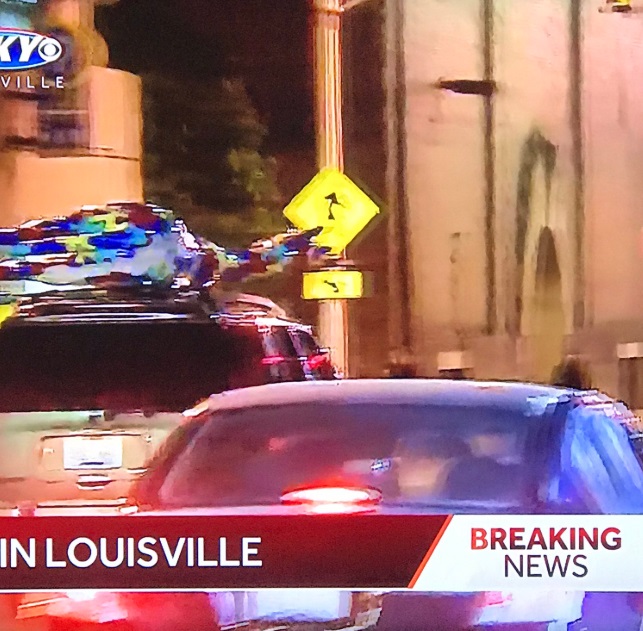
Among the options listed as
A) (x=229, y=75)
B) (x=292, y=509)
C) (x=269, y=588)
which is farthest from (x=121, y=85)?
(x=269, y=588)

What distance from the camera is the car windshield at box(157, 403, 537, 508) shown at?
2158 millimetres

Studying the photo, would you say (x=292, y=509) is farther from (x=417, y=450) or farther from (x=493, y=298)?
(x=493, y=298)

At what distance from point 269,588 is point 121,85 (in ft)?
3.80

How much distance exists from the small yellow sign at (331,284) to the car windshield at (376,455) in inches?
9.6

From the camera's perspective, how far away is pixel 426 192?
7.30 ft

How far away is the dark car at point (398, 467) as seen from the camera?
7.09 feet

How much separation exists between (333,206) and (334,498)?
642 mm

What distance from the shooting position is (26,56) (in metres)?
2.21

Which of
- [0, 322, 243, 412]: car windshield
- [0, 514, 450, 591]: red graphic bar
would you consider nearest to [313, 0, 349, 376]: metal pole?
[0, 322, 243, 412]: car windshield

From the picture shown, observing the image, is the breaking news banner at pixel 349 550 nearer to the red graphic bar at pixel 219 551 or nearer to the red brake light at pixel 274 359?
the red graphic bar at pixel 219 551

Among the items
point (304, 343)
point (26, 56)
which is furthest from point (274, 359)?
point (26, 56)

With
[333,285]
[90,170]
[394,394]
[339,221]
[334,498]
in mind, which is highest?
[90,170]

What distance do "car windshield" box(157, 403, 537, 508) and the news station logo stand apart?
84 cm

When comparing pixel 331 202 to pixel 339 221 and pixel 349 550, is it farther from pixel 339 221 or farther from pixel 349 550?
pixel 349 550
